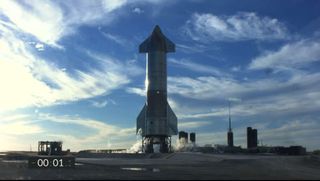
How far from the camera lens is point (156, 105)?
348 feet

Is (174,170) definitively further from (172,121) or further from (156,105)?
(172,121)

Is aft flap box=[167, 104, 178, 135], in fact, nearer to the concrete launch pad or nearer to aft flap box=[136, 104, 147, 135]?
aft flap box=[136, 104, 147, 135]

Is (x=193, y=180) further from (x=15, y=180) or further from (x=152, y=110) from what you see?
(x=152, y=110)

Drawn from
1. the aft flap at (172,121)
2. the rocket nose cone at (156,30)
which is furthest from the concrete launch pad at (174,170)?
the rocket nose cone at (156,30)

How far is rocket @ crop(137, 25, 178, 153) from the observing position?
348ft

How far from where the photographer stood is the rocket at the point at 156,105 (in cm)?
10600

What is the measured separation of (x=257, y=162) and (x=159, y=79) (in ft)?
136

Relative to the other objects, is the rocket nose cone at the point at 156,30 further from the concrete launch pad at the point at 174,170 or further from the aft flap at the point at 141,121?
the concrete launch pad at the point at 174,170

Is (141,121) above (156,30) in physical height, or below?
below

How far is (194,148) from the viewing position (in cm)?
13250

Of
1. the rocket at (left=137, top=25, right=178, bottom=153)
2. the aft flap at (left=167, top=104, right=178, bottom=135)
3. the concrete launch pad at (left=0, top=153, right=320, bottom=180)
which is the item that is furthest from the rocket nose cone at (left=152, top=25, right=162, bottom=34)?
the concrete launch pad at (left=0, top=153, right=320, bottom=180)

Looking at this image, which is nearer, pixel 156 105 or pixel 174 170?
pixel 174 170

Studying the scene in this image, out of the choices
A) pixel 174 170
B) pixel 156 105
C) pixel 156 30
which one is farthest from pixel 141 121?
pixel 174 170

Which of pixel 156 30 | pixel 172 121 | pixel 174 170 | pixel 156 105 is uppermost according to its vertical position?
pixel 156 30
